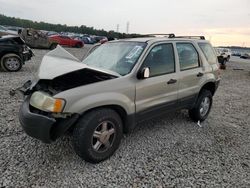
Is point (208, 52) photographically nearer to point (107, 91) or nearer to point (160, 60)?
point (160, 60)

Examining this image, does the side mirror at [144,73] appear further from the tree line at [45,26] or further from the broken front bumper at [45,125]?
the tree line at [45,26]

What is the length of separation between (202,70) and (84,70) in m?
2.83

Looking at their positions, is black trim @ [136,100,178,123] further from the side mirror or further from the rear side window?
the rear side window

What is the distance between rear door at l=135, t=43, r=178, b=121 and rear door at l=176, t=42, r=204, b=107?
212 mm

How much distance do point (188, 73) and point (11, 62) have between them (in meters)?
8.02

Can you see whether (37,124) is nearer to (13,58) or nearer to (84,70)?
(84,70)

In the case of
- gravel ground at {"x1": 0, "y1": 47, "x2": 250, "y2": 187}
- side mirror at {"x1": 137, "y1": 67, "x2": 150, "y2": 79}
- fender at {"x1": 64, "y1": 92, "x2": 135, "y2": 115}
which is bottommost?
gravel ground at {"x1": 0, "y1": 47, "x2": 250, "y2": 187}

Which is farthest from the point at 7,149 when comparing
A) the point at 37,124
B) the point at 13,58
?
the point at 13,58

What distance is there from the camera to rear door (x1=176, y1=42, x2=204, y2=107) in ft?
15.5

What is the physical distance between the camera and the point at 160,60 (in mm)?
4305

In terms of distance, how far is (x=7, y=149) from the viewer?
3795 mm

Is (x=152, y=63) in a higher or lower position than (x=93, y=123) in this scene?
higher

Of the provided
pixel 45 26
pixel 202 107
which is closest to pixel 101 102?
pixel 202 107

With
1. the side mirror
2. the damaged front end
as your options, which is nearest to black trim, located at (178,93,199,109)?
the side mirror
